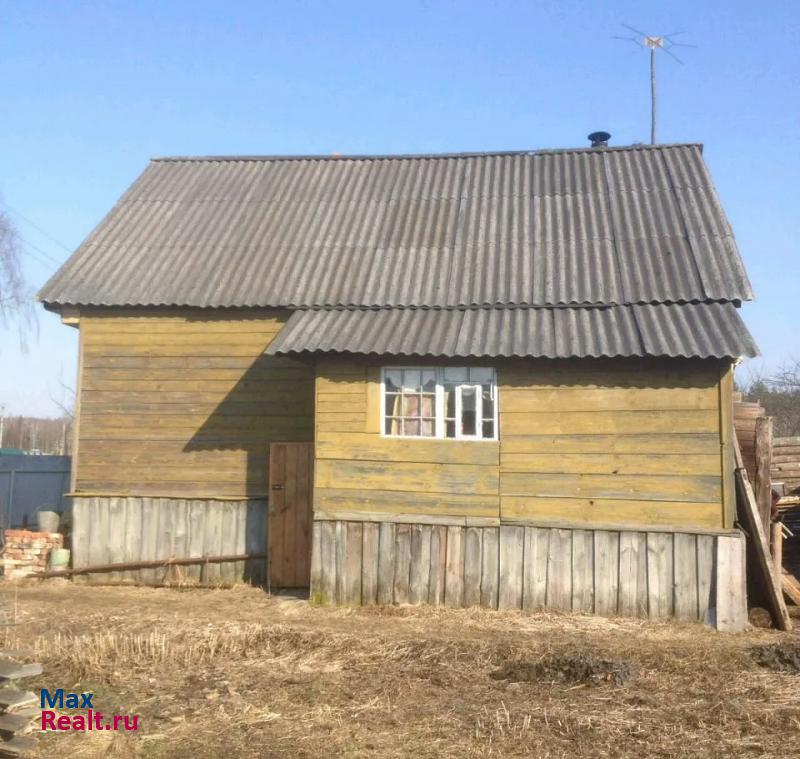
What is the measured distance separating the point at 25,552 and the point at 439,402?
22.4ft

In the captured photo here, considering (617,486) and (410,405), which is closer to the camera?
(617,486)

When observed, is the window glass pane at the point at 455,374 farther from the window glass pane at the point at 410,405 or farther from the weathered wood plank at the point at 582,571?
the weathered wood plank at the point at 582,571

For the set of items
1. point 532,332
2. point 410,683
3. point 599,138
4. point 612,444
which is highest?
point 599,138

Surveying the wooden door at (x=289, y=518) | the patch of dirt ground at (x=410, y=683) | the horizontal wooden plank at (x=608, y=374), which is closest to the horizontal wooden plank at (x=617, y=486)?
the horizontal wooden plank at (x=608, y=374)

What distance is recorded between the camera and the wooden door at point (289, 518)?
11.3 metres

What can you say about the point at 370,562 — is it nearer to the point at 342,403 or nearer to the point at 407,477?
the point at 407,477

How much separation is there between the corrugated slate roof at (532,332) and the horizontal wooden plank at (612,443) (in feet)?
3.38

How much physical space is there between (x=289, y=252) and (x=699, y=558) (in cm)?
728

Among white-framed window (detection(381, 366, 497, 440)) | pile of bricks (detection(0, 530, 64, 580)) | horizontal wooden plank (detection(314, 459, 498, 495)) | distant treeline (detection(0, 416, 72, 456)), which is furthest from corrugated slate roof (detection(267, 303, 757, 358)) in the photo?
distant treeline (detection(0, 416, 72, 456))

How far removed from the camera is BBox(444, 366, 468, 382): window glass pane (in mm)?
10180

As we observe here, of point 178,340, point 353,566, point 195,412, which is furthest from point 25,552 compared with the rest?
point 353,566

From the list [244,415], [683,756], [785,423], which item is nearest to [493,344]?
[244,415]

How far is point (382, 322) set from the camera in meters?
10.7

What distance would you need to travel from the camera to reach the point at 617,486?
9688mm
